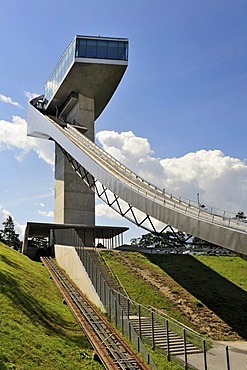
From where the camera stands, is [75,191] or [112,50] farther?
[112,50]

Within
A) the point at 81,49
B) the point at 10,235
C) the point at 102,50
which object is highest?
the point at 81,49

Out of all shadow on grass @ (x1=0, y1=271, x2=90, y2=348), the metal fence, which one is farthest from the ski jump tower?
shadow on grass @ (x1=0, y1=271, x2=90, y2=348)

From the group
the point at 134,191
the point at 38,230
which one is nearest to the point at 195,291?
the point at 134,191

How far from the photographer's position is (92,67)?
44.3 meters

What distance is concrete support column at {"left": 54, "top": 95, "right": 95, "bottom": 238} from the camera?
42.1m

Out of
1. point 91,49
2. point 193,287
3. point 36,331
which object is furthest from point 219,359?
point 91,49

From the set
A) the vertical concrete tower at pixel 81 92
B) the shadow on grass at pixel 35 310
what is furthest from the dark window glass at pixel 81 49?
the shadow on grass at pixel 35 310

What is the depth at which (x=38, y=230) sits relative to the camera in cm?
4062

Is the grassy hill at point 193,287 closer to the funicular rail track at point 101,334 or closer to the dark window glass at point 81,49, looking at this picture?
the funicular rail track at point 101,334

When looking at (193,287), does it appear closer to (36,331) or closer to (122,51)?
(36,331)

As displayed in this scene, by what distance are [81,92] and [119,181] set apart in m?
22.2

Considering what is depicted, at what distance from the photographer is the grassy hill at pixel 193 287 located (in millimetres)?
19562

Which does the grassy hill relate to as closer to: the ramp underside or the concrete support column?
the ramp underside

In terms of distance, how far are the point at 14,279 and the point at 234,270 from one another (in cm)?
1636
